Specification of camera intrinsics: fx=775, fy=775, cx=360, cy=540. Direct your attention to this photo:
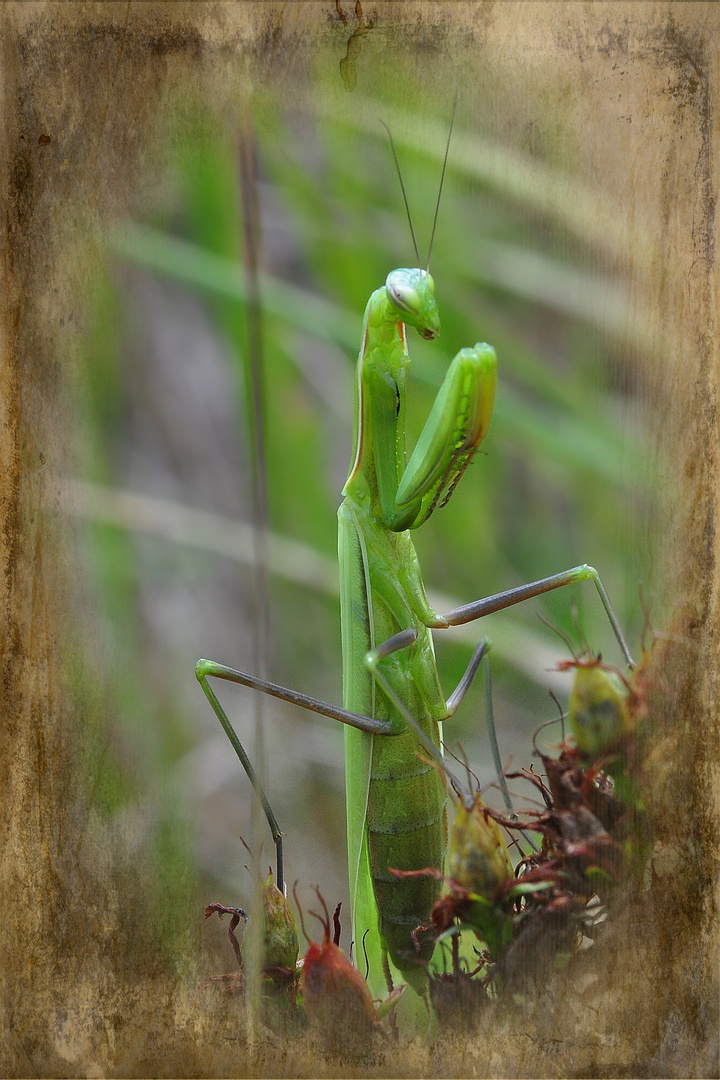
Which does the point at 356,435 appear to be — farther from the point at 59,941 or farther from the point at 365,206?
the point at 59,941

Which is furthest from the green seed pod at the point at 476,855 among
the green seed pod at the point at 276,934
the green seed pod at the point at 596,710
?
the green seed pod at the point at 276,934

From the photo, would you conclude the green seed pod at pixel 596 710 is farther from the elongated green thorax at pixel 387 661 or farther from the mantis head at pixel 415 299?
the mantis head at pixel 415 299

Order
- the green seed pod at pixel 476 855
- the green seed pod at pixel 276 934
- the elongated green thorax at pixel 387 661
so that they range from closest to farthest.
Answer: the green seed pod at pixel 476 855
the green seed pod at pixel 276 934
the elongated green thorax at pixel 387 661

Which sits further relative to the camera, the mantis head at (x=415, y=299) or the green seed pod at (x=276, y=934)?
the mantis head at (x=415, y=299)

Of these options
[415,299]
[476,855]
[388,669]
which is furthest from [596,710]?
[415,299]

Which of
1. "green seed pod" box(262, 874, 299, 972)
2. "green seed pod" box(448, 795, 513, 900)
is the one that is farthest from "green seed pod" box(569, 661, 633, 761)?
"green seed pod" box(262, 874, 299, 972)

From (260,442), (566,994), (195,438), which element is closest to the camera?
(260,442)

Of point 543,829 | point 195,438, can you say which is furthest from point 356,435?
point 195,438
